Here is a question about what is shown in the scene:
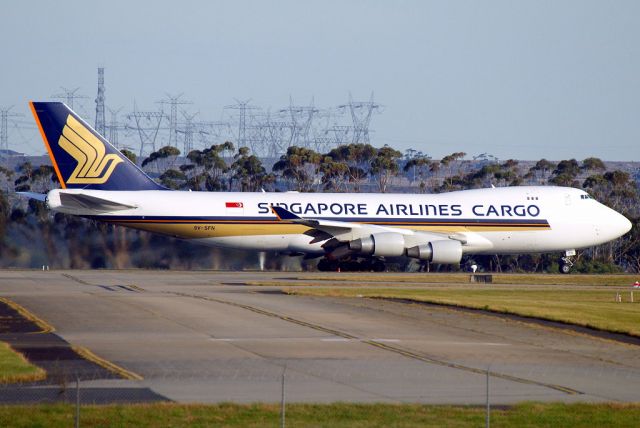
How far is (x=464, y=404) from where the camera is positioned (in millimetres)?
16562

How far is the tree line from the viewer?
2183 inches

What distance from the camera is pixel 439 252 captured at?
52000 mm

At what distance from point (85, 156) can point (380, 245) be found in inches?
571

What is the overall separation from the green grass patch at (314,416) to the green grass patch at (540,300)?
12406 mm

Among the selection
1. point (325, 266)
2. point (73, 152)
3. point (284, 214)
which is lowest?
point (325, 266)

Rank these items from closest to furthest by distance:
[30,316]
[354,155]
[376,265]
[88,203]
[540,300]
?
[30,316]
[540,300]
[88,203]
[376,265]
[354,155]

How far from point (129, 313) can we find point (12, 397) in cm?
1339

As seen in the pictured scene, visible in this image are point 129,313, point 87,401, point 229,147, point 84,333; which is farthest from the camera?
point 229,147

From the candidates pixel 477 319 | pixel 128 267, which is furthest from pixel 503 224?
pixel 477 319

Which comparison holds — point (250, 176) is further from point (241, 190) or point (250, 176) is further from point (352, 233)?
point (352, 233)

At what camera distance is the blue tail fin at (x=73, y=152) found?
5288 cm

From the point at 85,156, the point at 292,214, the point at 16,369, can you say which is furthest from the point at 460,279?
the point at 16,369

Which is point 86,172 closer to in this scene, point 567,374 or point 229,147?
point 567,374

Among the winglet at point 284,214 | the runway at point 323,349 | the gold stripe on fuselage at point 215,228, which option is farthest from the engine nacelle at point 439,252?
the runway at point 323,349
